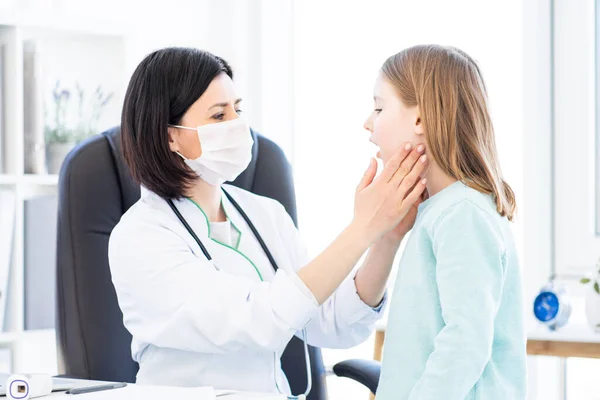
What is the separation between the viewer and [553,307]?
1962mm

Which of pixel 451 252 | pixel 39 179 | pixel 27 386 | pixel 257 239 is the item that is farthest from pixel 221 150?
pixel 39 179

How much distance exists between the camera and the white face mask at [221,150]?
148 cm

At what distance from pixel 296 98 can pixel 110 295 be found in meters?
1.50

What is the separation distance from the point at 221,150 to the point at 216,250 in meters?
0.19

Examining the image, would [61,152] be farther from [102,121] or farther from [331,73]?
[331,73]

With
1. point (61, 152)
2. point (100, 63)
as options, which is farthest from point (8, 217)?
point (100, 63)

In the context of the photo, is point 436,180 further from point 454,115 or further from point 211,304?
point 211,304

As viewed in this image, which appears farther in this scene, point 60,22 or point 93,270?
point 60,22

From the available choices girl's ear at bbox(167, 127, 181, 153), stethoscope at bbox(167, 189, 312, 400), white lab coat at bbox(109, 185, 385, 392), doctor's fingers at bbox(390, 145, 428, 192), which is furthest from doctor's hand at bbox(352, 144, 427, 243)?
girl's ear at bbox(167, 127, 181, 153)

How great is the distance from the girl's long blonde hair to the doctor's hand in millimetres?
35

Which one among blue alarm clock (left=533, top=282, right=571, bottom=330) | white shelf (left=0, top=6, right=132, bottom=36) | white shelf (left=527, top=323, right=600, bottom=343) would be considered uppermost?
white shelf (left=0, top=6, right=132, bottom=36)

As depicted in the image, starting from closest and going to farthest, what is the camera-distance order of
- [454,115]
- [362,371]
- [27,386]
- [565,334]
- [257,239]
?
[27,386], [454,115], [362,371], [257,239], [565,334]

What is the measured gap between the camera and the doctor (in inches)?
49.2

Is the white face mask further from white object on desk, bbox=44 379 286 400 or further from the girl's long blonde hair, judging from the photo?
white object on desk, bbox=44 379 286 400
